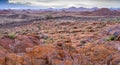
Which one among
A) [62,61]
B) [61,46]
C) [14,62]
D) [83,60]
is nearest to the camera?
[14,62]

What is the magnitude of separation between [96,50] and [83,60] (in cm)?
232

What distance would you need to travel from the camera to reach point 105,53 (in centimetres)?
1888

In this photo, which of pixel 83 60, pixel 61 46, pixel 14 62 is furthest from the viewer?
pixel 61 46

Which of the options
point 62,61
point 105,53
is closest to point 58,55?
point 62,61

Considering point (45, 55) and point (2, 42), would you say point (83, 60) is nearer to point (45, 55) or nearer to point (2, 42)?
point (45, 55)

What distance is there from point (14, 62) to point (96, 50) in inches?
251

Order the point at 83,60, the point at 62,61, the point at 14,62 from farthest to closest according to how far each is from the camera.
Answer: the point at 83,60
the point at 62,61
the point at 14,62

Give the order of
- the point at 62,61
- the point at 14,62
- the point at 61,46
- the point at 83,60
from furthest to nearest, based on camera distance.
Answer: the point at 61,46
the point at 83,60
the point at 62,61
the point at 14,62

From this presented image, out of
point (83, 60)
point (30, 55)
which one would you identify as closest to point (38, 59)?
point (30, 55)

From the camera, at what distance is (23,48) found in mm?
19094

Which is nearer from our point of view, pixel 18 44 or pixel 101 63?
pixel 101 63

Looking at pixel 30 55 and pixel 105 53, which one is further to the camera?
pixel 105 53

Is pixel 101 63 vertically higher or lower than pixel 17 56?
lower

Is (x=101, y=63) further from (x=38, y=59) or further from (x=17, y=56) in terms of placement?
(x=17, y=56)
